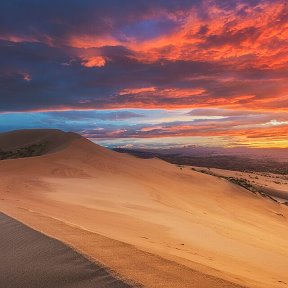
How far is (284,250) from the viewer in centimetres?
888

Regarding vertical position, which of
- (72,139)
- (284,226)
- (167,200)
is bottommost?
(284,226)

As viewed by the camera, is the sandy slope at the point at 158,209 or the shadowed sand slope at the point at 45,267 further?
the sandy slope at the point at 158,209

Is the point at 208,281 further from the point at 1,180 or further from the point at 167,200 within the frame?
the point at 1,180

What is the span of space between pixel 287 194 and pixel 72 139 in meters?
13.6

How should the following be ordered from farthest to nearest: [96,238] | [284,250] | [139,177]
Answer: [139,177], [284,250], [96,238]

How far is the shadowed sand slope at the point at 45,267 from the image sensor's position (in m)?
3.04

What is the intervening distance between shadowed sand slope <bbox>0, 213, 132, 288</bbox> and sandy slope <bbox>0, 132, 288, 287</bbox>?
0.19m

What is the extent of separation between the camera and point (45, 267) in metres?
3.42

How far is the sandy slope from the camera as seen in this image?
543cm

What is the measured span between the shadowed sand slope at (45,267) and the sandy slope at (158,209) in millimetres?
191

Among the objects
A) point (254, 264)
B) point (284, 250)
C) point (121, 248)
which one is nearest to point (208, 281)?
point (121, 248)

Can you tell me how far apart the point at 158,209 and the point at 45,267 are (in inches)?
301

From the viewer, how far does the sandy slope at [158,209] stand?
5434 millimetres

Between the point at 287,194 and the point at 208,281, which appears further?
the point at 287,194
